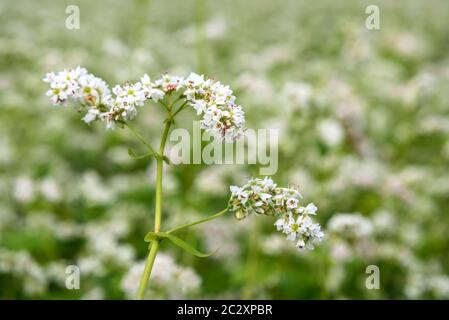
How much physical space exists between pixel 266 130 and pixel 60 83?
130 inches

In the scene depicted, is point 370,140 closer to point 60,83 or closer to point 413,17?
point 60,83

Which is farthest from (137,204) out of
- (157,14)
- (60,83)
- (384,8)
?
(384,8)

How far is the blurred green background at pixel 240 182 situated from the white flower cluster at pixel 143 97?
4.98 feet

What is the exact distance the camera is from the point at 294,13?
53.2 feet

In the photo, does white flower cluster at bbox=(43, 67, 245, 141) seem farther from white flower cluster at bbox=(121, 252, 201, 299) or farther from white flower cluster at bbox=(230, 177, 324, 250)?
white flower cluster at bbox=(121, 252, 201, 299)

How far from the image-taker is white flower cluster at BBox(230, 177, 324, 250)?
271cm

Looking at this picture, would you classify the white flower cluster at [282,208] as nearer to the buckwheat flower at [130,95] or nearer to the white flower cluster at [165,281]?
the buckwheat flower at [130,95]

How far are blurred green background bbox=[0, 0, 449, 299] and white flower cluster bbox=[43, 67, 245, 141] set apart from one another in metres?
1.52

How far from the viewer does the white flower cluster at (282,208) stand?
8.88 feet
